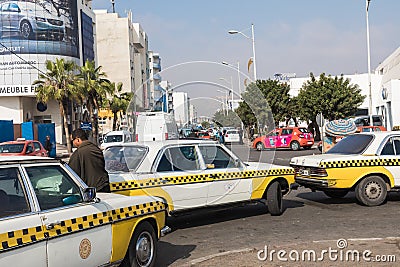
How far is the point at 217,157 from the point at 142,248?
3.57 meters

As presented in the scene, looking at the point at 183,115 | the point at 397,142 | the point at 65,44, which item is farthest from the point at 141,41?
the point at 397,142

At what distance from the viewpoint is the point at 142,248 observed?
21.4 feet

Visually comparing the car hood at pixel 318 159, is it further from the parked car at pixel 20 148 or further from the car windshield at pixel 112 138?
the car windshield at pixel 112 138

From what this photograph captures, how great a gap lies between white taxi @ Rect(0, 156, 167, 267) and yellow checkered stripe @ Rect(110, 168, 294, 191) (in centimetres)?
205

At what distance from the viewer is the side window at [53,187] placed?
523 centimetres

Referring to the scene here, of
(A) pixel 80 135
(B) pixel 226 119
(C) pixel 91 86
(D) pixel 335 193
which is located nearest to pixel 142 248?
(A) pixel 80 135

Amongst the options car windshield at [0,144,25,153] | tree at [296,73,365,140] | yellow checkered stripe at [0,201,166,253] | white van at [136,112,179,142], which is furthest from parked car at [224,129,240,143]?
tree at [296,73,365,140]

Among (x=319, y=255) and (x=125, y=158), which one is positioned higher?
(x=125, y=158)

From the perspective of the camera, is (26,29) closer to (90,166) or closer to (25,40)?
(25,40)

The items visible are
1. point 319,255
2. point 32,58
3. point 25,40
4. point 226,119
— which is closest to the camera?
point 319,255

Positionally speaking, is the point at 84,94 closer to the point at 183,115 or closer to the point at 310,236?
the point at 183,115

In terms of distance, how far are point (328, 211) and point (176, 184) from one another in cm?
355

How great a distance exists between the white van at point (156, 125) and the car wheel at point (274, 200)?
25.8 feet

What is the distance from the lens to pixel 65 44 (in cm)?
5659
